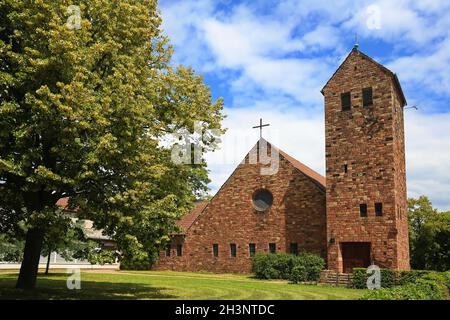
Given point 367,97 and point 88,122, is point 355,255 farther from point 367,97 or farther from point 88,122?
point 88,122

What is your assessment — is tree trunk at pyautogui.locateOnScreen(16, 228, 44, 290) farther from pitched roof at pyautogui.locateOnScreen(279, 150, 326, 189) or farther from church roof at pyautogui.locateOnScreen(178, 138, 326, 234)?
pitched roof at pyautogui.locateOnScreen(279, 150, 326, 189)

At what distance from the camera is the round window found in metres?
36.4

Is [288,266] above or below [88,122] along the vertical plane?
below

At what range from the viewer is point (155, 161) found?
16172 mm

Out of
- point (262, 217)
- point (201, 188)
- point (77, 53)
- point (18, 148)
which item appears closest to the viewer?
point (77, 53)

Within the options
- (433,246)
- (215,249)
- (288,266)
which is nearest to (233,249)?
(215,249)

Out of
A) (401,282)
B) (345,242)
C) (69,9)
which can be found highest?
(69,9)

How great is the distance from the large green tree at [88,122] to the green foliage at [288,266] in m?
13.1

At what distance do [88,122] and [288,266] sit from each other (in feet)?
70.6

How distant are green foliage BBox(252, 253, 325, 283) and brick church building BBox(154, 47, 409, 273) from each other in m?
1.29

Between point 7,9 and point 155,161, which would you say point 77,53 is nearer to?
point 7,9

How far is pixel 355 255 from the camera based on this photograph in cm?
2944
